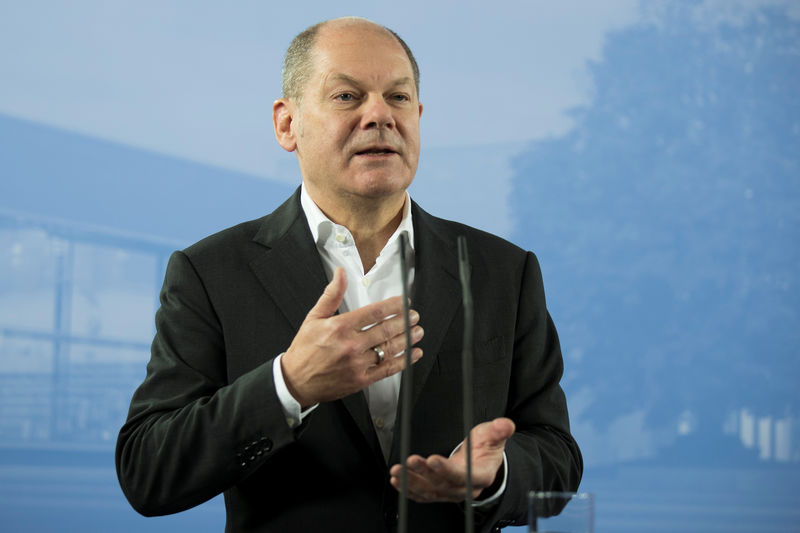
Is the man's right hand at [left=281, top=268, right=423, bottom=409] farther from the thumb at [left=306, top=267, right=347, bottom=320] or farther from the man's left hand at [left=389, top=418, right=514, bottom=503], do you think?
the man's left hand at [left=389, top=418, right=514, bottom=503]

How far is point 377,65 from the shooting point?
1.88 meters

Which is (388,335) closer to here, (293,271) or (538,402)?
(293,271)

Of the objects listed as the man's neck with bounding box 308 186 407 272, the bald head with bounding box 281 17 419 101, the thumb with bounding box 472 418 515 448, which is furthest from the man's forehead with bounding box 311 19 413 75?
the thumb with bounding box 472 418 515 448

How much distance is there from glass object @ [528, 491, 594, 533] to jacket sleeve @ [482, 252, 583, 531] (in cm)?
47

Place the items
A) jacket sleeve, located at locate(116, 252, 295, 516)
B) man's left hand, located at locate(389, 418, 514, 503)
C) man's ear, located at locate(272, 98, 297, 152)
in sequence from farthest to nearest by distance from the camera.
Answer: man's ear, located at locate(272, 98, 297, 152) → jacket sleeve, located at locate(116, 252, 295, 516) → man's left hand, located at locate(389, 418, 514, 503)

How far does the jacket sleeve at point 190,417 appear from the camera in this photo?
1509mm

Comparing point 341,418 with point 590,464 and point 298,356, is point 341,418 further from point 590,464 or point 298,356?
point 590,464

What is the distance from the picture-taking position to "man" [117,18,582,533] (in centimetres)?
157

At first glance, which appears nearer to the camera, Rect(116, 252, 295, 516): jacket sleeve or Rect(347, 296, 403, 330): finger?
Rect(347, 296, 403, 330): finger

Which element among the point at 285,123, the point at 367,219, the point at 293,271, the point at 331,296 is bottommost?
the point at 331,296

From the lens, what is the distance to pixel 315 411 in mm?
1736

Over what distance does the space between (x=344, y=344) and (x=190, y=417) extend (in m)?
0.38

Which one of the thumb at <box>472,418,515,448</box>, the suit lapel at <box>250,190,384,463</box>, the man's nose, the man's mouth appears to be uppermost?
the man's nose

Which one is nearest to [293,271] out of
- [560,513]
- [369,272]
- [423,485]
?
[369,272]
